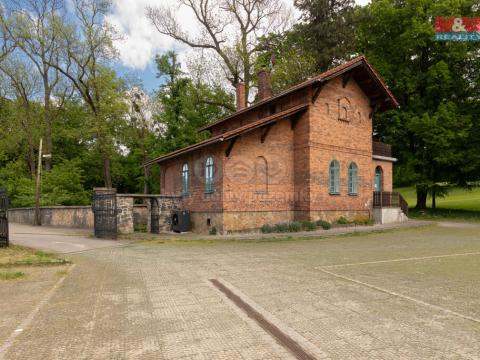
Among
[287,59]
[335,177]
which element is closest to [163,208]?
[335,177]

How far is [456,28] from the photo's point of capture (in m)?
26.8

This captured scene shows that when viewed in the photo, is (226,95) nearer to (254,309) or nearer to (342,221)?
(342,221)

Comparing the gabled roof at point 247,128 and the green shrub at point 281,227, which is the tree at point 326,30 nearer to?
the gabled roof at point 247,128

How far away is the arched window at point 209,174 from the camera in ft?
59.9

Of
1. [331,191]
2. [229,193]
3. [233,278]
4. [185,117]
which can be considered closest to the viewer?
[233,278]

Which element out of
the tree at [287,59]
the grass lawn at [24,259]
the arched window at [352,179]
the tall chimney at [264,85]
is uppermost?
the tree at [287,59]

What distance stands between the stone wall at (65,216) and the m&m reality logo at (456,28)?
27.3 meters

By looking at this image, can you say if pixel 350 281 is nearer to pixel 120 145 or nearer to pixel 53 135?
pixel 120 145

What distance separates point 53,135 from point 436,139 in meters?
37.0

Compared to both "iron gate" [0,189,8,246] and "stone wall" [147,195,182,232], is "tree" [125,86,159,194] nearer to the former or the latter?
"stone wall" [147,195,182,232]

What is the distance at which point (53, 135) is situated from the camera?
128 feet

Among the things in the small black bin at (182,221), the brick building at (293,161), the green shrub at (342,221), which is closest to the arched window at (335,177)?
the brick building at (293,161)

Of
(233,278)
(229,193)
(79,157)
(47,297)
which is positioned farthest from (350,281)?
(79,157)

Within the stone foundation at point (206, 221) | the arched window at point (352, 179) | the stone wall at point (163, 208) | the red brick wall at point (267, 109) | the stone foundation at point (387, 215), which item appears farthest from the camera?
the stone foundation at point (387, 215)
